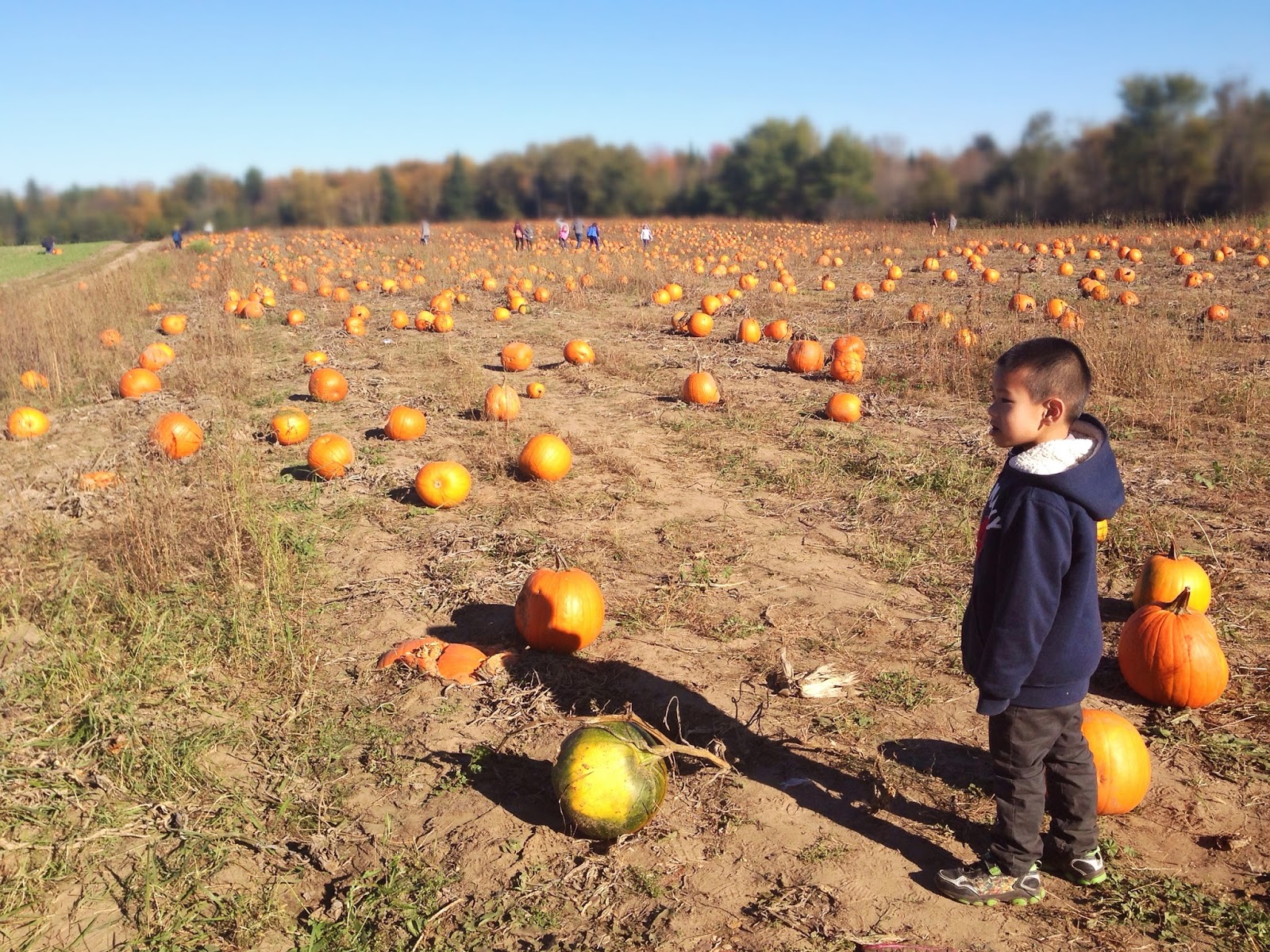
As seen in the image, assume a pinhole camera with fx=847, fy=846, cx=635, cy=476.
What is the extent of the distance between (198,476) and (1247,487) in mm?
7920

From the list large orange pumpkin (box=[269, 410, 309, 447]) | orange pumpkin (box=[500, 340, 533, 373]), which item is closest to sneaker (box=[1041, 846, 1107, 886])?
large orange pumpkin (box=[269, 410, 309, 447])

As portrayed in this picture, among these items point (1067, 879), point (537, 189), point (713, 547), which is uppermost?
point (537, 189)

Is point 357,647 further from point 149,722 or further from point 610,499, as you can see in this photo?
point 610,499

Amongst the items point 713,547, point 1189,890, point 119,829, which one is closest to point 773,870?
point 1189,890

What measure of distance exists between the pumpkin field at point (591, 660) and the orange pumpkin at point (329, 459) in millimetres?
45

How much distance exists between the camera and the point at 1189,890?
278 centimetres

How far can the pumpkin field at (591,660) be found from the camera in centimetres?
285

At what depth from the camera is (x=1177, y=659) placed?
147 inches

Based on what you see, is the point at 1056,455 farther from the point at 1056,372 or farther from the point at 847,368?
the point at 847,368

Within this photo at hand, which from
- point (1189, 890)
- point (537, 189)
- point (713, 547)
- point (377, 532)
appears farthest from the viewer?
point (537, 189)

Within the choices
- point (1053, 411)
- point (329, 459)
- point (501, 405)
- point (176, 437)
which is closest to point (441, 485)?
point (329, 459)

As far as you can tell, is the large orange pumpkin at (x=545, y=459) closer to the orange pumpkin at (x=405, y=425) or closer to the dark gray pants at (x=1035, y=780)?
the orange pumpkin at (x=405, y=425)

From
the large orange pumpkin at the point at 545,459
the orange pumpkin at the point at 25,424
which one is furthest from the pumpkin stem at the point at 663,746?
the orange pumpkin at the point at 25,424

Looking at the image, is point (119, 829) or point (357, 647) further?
point (357, 647)
